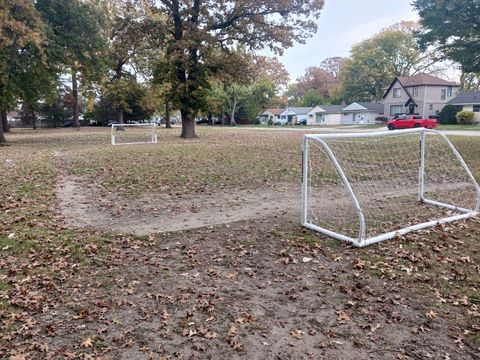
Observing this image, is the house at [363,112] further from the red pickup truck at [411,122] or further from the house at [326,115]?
the red pickup truck at [411,122]

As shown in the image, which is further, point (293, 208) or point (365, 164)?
point (365, 164)

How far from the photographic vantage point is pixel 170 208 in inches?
269

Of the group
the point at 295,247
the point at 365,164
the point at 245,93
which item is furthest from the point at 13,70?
the point at 245,93

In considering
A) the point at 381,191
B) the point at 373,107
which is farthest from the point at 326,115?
the point at 381,191

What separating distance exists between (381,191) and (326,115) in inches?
2169

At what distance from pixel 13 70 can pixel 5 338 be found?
1810 centimetres

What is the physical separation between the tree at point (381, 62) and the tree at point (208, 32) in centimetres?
3956

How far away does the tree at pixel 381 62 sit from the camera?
187ft

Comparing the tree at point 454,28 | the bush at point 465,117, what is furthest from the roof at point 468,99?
the tree at point 454,28

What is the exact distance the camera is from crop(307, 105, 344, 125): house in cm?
5925

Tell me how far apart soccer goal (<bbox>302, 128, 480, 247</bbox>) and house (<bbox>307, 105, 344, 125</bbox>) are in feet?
160

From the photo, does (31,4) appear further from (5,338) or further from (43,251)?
(5,338)

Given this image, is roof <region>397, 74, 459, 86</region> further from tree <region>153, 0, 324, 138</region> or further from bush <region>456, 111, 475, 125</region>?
tree <region>153, 0, 324, 138</region>

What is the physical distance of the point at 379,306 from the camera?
359cm
